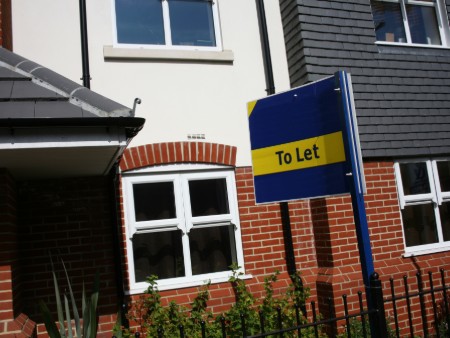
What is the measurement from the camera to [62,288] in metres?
4.70

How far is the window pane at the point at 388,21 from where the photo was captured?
6.65 meters

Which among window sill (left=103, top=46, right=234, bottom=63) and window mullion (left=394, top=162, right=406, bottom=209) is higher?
window sill (left=103, top=46, right=234, bottom=63)

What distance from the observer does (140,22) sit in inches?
221

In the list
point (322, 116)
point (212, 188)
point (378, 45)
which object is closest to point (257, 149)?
point (322, 116)

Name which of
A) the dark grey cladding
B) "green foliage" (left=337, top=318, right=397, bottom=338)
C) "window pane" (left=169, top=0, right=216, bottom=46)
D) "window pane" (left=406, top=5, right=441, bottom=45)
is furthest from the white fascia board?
"window pane" (left=406, top=5, right=441, bottom=45)

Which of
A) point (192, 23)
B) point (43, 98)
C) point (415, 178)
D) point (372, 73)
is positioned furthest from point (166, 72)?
point (415, 178)

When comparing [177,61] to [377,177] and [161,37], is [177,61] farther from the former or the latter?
[377,177]

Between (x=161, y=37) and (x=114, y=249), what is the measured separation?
270cm

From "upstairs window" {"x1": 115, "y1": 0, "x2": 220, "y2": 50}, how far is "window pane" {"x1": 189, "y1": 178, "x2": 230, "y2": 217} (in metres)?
1.76

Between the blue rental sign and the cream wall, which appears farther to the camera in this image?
the cream wall

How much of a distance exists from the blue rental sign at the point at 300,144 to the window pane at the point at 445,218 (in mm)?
4233

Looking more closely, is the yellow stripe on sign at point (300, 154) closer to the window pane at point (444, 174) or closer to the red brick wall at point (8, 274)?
the red brick wall at point (8, 274)

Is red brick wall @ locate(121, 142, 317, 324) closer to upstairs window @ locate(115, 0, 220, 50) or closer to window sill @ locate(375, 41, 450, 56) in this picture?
upstairs window @ locate(115, 0, 220, 50)

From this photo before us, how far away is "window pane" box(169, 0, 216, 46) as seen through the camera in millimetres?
5762
